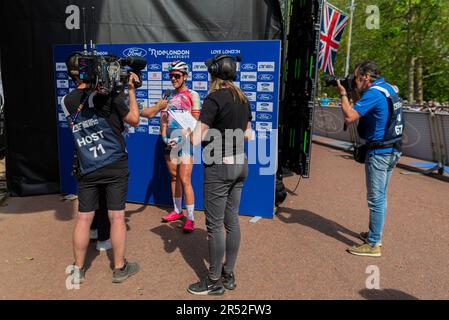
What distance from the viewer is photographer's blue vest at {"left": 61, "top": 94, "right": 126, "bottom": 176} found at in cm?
303

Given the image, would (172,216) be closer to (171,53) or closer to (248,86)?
(248,86)

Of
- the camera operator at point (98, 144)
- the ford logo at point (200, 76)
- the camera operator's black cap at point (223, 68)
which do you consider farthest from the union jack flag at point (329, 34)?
the camera operator at point (98, 144)

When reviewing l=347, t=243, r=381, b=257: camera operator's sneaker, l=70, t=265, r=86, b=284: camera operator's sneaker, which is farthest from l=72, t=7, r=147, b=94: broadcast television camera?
l=347, t=243, r=381, b=257: camera operator's sneaker

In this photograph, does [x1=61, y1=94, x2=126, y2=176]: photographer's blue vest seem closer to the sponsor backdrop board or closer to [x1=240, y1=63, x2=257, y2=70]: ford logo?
the sponsor backdrop board

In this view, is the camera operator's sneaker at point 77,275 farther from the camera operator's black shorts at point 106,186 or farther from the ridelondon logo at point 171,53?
the ridelondon logo at point 171,53

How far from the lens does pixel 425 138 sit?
9.13 meters

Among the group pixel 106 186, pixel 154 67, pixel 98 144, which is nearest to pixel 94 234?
pixel 106 186

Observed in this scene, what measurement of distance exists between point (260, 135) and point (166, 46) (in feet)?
5.88

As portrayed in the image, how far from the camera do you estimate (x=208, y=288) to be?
3109 millimetres

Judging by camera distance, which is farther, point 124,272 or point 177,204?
point 177,204

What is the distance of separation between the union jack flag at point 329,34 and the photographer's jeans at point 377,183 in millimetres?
4547

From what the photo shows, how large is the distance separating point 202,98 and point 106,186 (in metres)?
2.33

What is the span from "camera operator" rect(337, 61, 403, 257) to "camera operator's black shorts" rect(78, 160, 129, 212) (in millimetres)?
2221
